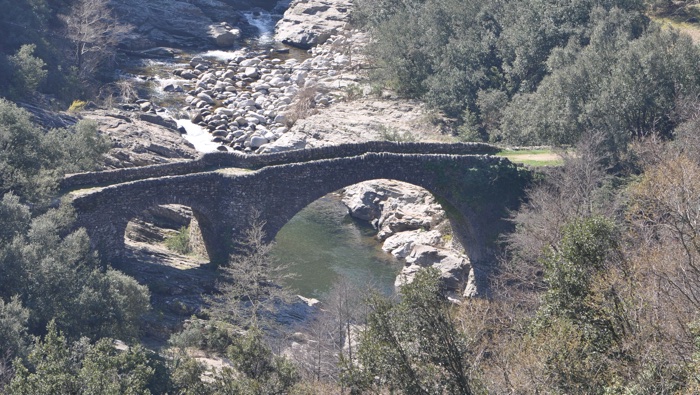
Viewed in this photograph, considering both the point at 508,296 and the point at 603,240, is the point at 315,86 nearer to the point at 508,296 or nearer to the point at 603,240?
the point at 508,296

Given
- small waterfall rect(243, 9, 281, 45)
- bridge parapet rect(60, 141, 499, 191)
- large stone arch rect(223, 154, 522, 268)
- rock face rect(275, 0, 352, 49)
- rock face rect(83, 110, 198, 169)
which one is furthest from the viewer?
small waterfall rect(243, 9, 281, 45)

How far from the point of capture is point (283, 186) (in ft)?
106

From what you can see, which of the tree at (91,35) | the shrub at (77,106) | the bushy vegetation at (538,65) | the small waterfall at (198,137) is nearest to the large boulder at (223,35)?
the tree at (91,35)

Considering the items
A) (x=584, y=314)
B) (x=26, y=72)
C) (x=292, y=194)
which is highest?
(x=26, y=72)

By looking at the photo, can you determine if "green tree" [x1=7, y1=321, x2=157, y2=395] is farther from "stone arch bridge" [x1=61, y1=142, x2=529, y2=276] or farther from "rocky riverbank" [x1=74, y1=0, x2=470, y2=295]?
"rocky riverbank" [x1=74, y1=0, x2=470, y2=295]

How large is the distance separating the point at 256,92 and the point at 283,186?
859 inches

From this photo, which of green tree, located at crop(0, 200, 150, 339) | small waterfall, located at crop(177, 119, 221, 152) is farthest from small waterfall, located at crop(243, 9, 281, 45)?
green tree, located at crop(0, 200, 150, 339)

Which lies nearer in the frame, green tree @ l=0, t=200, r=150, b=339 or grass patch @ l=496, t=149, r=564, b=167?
green tree @ l=0, t=200, r=150, b=339

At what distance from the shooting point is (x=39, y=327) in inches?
918

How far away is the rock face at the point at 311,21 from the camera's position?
61812mm

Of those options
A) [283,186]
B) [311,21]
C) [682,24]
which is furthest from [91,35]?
[682,24]

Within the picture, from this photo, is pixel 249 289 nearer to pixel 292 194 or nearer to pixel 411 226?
pixel 292 194

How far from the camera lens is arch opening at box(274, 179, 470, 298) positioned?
34.5 metres

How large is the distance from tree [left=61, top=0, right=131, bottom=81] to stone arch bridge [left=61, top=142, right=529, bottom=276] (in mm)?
21601
